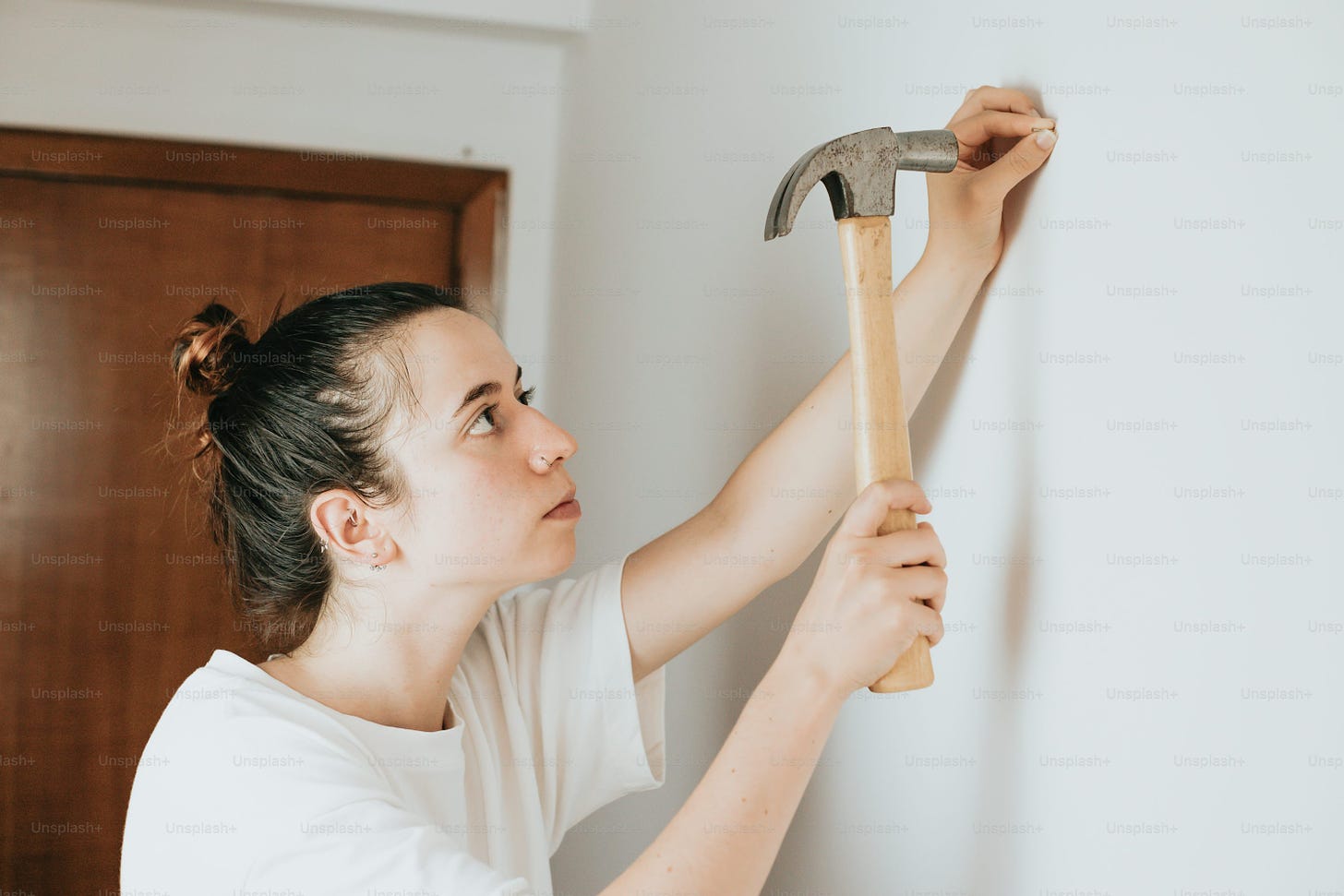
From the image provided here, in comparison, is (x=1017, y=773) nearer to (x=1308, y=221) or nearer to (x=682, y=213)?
(x=1308, y=221)

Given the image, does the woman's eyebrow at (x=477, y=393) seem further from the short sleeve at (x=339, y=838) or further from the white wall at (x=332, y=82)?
the white wall at (x=332, y=82)

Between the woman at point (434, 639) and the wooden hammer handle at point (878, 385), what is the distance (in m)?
0.02

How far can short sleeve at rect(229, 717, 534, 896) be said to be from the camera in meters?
0.75

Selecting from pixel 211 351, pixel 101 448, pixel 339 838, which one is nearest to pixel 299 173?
pixel 101 448

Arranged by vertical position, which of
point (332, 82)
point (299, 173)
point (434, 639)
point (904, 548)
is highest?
point (332, 82)

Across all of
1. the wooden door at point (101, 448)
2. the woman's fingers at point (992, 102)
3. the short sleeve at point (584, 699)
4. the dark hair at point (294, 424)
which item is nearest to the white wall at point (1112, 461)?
the woman's fingers at point (992, 102)

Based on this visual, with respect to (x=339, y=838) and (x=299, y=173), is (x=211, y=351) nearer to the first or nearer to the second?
(x=339, y=838)

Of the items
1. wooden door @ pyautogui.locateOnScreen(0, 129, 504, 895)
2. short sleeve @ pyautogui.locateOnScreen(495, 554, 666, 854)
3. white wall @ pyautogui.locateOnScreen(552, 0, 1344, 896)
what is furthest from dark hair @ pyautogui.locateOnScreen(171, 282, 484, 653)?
wooden door @ pyautogui.locateOnScreen(0, 129, 504, 895)

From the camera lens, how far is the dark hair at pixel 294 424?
3.49 ft

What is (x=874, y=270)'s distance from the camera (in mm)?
783

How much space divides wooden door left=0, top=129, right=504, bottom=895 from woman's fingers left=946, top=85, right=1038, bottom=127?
1792 mm

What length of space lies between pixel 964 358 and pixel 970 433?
0.06 metres

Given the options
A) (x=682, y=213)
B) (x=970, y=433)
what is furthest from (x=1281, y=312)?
(x=682, y=213)

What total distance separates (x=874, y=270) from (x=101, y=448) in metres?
1.98
